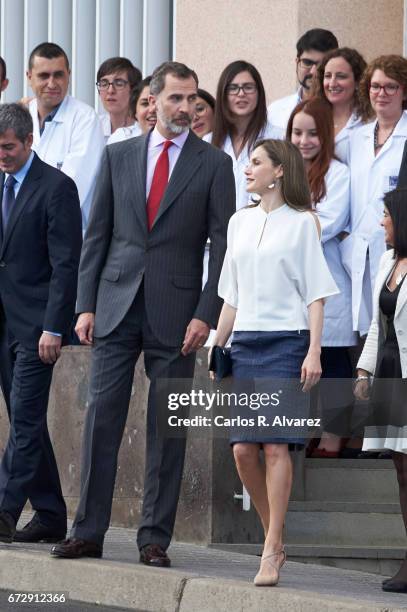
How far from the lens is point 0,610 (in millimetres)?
7938

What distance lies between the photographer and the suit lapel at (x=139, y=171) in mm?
8758

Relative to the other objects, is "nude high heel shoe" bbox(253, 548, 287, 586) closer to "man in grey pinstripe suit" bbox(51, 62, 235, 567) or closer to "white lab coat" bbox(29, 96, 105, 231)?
"man in grey pinstripe suit" bbox(51, 62, 235, 567)

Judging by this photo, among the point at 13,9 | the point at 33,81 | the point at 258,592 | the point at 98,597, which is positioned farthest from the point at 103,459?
the point at 13,9

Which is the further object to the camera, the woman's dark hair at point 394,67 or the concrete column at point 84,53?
the concrete column at point 84,53

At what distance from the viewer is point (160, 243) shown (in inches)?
344

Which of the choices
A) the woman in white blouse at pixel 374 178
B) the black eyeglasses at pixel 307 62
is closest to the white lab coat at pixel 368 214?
the woman in white blouse at pixel 374 178

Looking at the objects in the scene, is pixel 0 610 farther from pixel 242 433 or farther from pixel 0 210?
pixel 0 210

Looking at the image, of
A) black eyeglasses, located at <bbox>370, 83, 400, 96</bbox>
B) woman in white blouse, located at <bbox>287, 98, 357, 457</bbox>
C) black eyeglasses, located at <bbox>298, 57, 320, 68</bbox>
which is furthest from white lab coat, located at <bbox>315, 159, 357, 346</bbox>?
black eyeglasses, located at <bbox>298, 57, 320, 68</bbox>

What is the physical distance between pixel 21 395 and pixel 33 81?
357cm

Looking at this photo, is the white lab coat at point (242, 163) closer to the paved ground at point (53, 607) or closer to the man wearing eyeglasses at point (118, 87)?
the man wearing eyeglasses at point (118, 87)

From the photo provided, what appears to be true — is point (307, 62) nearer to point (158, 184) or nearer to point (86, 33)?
point (158, 184)

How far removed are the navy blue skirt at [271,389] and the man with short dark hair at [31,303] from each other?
1.34 metres

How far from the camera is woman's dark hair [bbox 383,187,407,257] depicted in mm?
8445

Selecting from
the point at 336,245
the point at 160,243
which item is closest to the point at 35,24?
the point at 336,245
